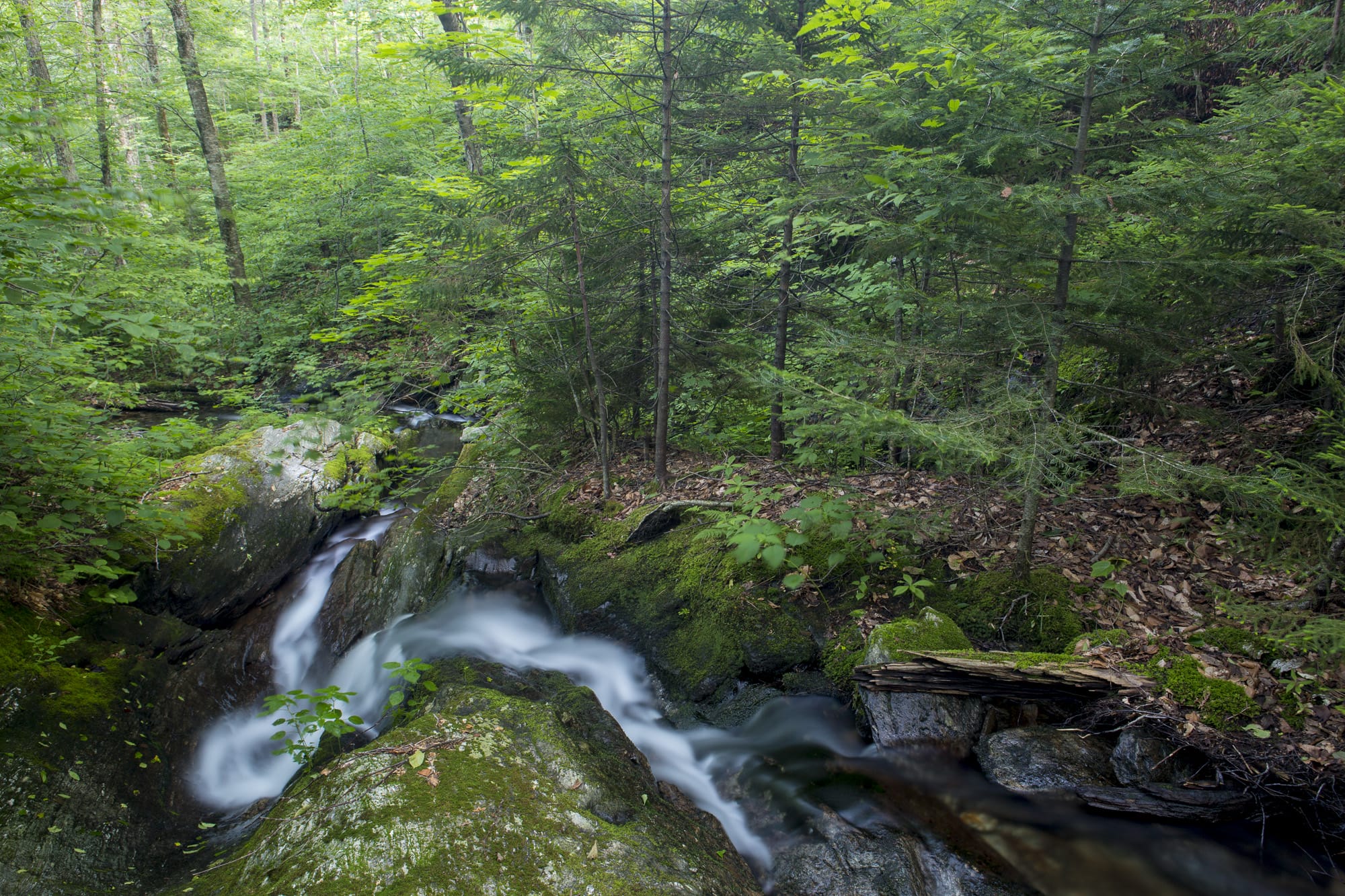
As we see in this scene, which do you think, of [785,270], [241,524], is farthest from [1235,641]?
[241,524]

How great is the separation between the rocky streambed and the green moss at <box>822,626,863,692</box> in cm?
3

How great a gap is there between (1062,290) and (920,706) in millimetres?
3283

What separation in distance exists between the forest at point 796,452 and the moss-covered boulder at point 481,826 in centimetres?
5

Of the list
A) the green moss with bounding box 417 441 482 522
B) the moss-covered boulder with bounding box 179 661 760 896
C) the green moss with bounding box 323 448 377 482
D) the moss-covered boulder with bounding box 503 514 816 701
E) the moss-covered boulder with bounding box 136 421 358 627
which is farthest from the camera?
the green moss with bounding box 323 448 377 482

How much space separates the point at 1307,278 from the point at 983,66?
287 cm

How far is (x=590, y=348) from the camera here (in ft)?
23.2

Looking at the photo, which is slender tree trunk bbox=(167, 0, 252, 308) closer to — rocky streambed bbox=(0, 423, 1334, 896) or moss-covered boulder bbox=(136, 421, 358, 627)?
moss-covered boulder bbox=(136, 421, 358, 627)

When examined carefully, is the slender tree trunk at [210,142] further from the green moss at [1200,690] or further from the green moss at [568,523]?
the green moss at [1200,690]

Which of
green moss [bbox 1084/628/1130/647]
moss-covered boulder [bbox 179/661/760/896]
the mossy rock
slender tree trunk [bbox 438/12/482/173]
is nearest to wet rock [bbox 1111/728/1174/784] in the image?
green moss [bbox 1084/628/1130/647]

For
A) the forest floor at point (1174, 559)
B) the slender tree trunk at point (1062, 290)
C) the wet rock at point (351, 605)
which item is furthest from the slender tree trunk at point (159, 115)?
the slender tree trunk at point (1062, 290)

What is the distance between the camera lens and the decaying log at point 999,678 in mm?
4152

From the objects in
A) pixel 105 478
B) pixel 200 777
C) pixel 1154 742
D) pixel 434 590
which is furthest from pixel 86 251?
pixel 1154 742

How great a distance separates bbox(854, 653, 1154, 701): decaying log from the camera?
13.6 feet

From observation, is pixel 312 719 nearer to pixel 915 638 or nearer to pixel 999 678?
pixel 915 638
